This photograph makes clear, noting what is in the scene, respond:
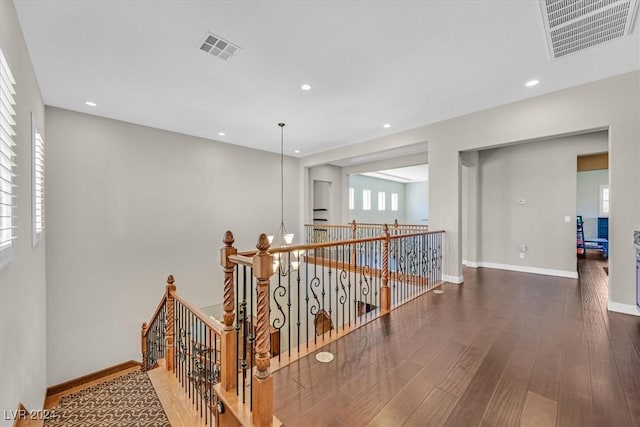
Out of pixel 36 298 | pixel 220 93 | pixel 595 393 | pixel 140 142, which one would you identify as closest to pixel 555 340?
pixel 595 393

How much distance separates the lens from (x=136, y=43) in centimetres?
277

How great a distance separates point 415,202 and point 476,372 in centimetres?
1331

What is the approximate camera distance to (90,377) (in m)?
4.56

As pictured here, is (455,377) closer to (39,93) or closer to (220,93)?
(220,93)

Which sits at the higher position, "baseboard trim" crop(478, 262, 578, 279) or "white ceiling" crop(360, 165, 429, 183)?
"white ceiling" crop(360, 165, 429, 183)

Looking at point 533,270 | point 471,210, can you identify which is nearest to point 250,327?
point 471,210

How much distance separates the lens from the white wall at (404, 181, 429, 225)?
47.1ft

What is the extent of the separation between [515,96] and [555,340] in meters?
3.47

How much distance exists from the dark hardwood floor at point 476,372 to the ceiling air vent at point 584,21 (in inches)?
123

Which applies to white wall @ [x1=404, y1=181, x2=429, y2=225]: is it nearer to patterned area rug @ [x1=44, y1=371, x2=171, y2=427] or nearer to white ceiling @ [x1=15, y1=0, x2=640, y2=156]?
white ceiling @ [x1=15, y1=0, x2=640, y2=156]

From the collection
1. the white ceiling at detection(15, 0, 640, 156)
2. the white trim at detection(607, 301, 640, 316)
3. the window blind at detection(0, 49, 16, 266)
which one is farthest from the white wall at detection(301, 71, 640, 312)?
the window blind at detection(0, 49, 16, 266)

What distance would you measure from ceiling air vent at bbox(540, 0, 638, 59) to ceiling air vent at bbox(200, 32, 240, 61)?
2.95 metres

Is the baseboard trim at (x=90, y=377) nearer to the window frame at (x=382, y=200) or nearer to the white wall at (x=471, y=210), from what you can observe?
the white wall at (x=471, y=210)

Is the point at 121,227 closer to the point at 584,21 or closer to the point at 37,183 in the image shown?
the point at 37,183
